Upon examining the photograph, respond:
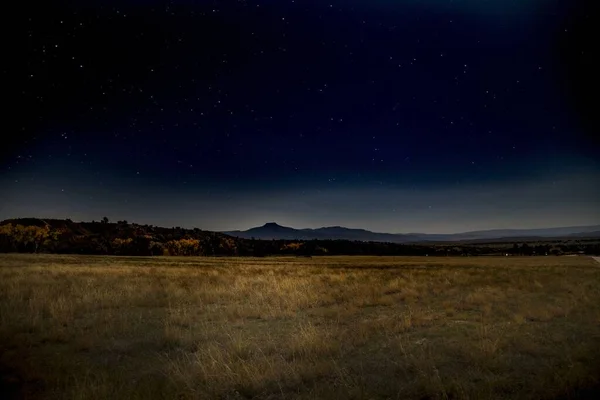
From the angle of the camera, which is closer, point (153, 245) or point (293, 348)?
point (293, 348)

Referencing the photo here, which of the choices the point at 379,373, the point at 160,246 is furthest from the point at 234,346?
the point at 160,246

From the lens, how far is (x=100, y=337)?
827cm

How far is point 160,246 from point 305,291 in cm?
8741

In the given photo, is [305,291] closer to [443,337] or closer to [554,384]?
[443,337]

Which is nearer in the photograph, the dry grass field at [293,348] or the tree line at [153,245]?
the dry grass field at [293,348]

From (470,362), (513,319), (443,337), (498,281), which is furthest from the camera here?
(498,281)

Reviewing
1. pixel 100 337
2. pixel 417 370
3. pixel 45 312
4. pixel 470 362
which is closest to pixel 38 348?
pixel 100 337

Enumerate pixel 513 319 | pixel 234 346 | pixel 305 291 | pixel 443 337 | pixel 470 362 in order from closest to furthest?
pixel 470 362
pixel 234 346
pixel 443 337
pixel 513 319
pixel 305 291

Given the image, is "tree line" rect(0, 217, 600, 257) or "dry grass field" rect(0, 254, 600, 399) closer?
"dry grass field" rect(0, 254, 600, 399)

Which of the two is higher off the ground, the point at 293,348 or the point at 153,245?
the point at 153,245

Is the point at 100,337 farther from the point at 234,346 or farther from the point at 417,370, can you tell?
the point at 417,370

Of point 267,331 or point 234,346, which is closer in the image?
point 234,346

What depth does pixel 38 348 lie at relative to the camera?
7.50 meters

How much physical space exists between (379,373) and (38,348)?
6.23m
